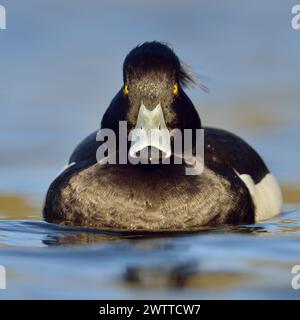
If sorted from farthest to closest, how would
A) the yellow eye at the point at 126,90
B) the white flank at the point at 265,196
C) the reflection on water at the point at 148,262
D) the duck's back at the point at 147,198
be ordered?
the white flank at the point at 265,196, the yellow eye at the point at 126,90, the duck's back at the point at 147,198, the reflection on water at the point at 148,262

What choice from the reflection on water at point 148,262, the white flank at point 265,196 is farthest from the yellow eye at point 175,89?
the reflection on water at point 148,262

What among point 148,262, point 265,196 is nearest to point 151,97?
point 265,196

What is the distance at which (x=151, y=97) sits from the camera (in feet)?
34.3

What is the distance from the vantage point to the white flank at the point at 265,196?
11.2m

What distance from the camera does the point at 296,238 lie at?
10.1m

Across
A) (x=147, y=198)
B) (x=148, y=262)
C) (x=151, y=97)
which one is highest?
(x=151, y=97)

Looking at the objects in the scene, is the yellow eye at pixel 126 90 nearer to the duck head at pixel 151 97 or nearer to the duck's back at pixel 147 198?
the duck head at pixel 151 97

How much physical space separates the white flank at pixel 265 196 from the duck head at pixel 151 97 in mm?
1038

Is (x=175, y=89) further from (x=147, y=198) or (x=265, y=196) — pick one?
(x=265, y=196)

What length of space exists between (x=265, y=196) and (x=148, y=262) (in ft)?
8.67

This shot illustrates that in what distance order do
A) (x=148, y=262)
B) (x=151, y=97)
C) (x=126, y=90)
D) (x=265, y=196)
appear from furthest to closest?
(x=265, y=196) < (x=126, y=90) < (x=151, y=97) < (x=148, y=262)

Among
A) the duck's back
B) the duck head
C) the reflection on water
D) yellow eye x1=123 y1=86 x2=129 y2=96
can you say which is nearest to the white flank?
the duck's back
